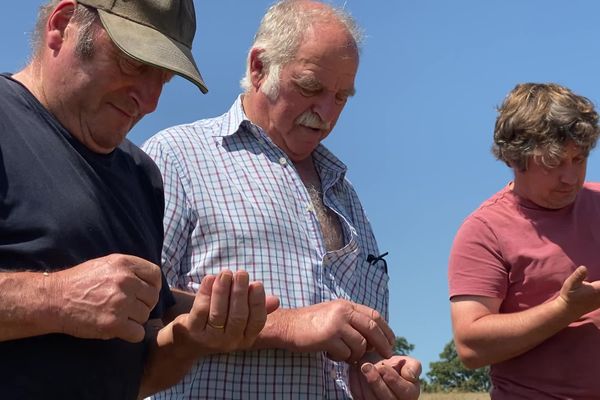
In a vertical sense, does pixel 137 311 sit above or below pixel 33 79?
below

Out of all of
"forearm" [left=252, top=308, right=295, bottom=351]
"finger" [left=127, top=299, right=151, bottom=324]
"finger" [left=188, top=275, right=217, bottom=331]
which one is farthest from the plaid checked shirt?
"finger" [left=127, top=299, right=151, bottom=324]

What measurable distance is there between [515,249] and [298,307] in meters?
1.17

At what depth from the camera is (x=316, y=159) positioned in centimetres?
400

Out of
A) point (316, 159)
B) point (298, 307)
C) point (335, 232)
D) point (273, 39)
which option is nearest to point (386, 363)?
point (298, 307)

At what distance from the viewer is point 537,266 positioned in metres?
4.11

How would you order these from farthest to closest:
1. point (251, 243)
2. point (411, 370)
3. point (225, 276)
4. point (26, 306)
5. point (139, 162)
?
1. point (251, 243)
2. point (411, 370)
3. point (139, 162)
4. point (225, 276)
5. point (26, 306)

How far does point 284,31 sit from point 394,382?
1.42m

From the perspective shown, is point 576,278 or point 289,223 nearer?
point 289,223

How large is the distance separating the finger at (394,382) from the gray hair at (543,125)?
1.41 metres

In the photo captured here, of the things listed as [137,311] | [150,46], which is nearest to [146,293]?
[137,311]

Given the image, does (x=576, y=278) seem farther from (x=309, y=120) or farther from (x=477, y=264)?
(x=309, y=120)

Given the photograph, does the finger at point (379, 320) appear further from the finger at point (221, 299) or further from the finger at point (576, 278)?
the finger at point (576, 278)

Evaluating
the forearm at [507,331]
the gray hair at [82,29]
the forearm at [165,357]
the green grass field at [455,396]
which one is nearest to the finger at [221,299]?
the forearm at [165,357]

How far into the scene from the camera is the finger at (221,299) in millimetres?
2572
